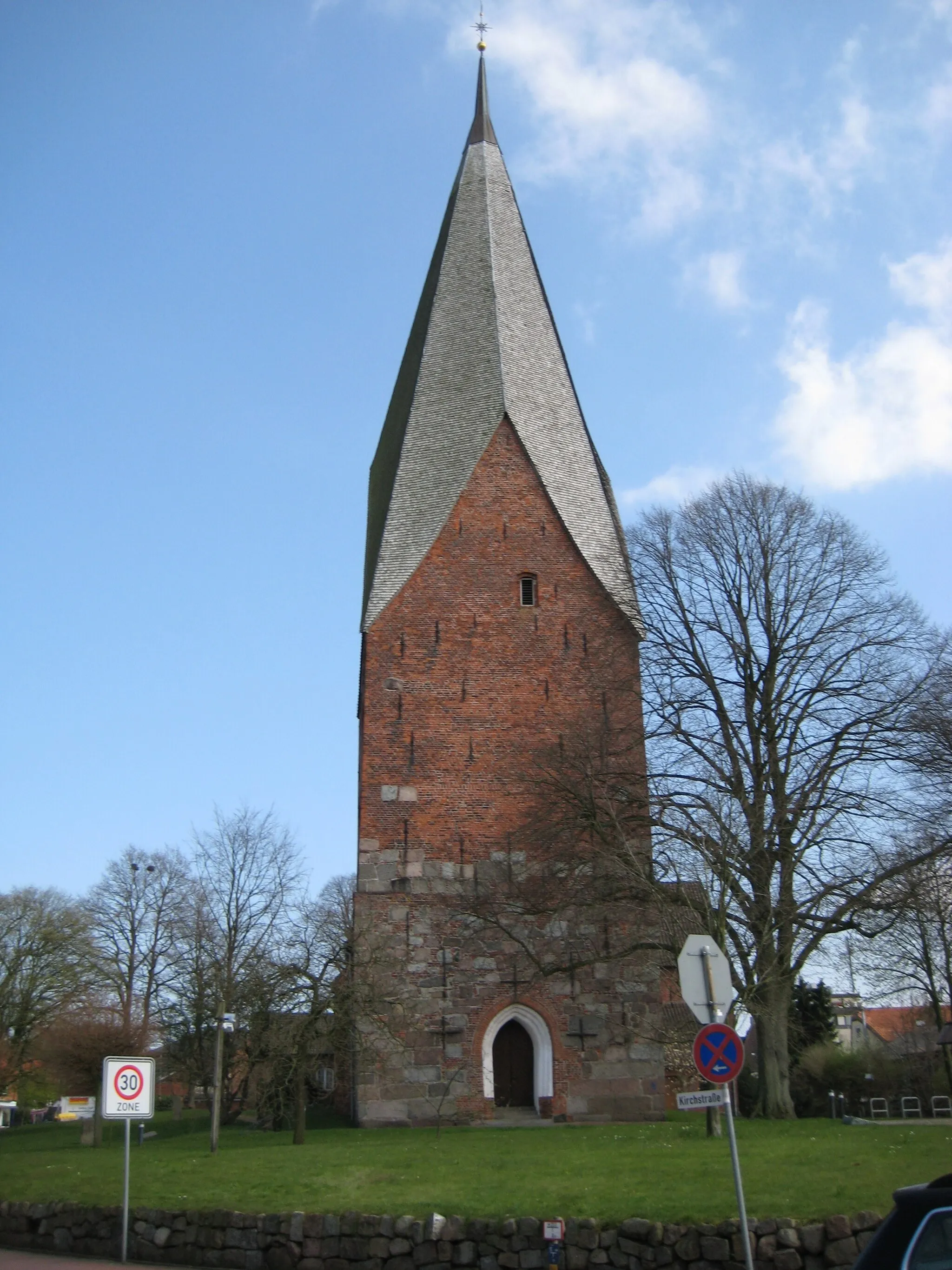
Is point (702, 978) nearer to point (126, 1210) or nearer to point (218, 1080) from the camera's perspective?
point (126, 1210)

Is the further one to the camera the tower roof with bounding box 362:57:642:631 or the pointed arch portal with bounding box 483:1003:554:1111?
the tower roof with bounding box 362:57:642:631

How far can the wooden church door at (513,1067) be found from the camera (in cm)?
2059

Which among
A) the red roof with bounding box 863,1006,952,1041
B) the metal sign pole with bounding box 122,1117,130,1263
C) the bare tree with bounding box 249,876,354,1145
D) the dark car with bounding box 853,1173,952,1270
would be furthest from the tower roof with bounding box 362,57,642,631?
the red roof with bounding box 863,1006,952,1041

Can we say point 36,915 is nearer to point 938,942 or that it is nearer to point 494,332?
point 494,332

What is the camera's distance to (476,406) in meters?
26.0

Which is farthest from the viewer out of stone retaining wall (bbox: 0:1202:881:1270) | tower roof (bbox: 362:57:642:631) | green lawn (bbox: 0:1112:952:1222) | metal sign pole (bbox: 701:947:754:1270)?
tower roof (bbox: 362:57:642:631)

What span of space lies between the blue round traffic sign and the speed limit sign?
5.48 metres

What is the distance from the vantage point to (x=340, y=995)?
19.0m

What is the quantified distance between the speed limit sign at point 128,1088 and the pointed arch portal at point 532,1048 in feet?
31.8

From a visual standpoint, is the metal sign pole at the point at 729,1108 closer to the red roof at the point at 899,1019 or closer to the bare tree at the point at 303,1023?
the bare tree at the point at 303,1023

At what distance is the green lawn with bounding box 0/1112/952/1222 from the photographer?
10.6 meters

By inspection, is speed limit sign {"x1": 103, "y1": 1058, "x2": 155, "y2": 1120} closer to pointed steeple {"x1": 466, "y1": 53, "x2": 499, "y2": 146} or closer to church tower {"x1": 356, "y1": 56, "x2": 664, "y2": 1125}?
church tower {"x1": 356, "y1": 56, "x2": 664, "y2": 1125}

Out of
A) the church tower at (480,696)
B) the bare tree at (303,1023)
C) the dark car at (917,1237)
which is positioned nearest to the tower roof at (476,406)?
the church tower at (480,696)

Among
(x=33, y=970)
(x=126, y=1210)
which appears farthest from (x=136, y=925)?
(x=126, y=1210)
